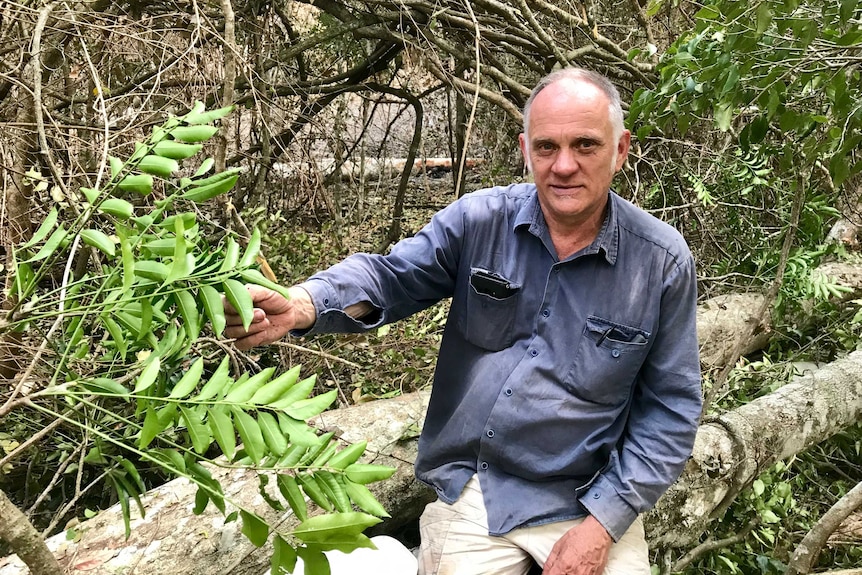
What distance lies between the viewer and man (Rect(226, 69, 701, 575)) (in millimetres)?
2143

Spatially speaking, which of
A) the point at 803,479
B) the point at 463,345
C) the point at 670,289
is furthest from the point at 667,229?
the point at 803,479

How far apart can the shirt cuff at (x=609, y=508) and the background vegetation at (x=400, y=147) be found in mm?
817

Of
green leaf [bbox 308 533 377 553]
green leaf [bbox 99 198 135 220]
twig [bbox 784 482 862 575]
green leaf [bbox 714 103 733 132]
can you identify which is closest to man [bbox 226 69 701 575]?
green leaf [bbox 714 103 733 132]

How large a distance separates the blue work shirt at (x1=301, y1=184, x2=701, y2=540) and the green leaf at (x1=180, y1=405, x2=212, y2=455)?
1142 mm

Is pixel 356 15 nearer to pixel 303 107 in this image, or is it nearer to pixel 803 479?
pixel 303 107

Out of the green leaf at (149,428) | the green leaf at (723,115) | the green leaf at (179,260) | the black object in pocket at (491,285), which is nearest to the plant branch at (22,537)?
the green leaf at (149,428)

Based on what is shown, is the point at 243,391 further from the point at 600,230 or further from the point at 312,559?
the point at 600,230

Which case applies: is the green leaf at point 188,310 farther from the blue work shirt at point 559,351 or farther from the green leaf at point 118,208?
Result: the blue work shirt at point 559,351

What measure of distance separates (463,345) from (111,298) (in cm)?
141

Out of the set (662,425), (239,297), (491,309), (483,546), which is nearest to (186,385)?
(239,297)

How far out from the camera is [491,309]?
2.25 meters

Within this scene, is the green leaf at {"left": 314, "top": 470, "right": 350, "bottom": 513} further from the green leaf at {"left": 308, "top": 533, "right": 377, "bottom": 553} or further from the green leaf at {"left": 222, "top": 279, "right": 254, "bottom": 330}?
the green leaf at {"left": 222, "top": 279, "right": 254, "bottom": 330}

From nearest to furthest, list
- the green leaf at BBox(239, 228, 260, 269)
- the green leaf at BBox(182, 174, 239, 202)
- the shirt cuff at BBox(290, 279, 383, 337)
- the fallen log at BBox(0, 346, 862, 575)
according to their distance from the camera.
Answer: the green leaf at BBox(239, 228, 260, 269)
the green leaf at BBox(182, 174, 239, 202)
the shirt cuff at BBox(290, 279, 383, 337)
the fallen log at BBox(0, 346, 862, 575)

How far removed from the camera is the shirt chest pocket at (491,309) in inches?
88.1
